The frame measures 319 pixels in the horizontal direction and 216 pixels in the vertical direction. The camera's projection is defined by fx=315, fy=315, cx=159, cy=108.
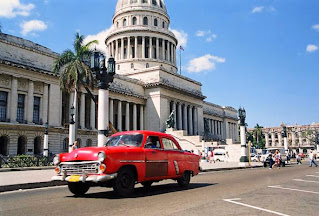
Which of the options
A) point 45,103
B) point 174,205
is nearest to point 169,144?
point 174,205

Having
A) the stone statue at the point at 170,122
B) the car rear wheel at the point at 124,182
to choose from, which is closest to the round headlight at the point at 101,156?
the car rear wheel at the point at 124,182

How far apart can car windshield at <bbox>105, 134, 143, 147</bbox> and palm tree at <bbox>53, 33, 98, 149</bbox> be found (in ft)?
72.2

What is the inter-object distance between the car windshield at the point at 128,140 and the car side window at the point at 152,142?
255 millimetres

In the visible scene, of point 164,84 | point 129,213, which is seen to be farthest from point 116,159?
point 164,84

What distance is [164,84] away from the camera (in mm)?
55844

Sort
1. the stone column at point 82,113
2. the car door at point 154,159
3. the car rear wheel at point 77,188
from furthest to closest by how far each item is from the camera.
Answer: the stone column at point 82,113
the car door at point 154,159
the car rear wheel at point 77,188

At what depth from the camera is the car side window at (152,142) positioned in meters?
9.97

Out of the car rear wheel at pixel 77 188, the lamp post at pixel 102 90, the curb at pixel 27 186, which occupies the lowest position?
the curb at pixel 27 186

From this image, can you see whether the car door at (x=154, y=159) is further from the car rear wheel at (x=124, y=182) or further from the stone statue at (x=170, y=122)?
the stone statue at (x=170, y=122)

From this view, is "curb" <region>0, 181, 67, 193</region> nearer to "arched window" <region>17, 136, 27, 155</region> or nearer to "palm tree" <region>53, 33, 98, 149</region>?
"palm tree" <region>53, 33, 98, 149</region>

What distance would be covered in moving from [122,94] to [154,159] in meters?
43.2

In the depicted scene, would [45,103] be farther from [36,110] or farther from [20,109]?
[20,109]

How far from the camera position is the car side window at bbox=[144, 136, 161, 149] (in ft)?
32.7

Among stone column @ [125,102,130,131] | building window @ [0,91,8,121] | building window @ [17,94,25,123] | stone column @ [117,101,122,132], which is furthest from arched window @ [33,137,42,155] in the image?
stone column @ [125,102,130,131]
